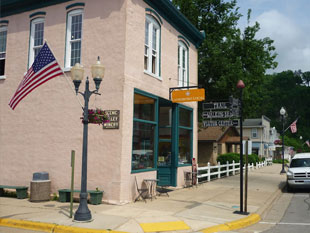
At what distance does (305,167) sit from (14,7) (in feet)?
50.5

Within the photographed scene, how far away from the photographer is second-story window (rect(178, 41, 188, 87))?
51.0ft

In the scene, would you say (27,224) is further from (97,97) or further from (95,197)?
(97,97)

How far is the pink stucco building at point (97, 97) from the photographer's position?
11.0m

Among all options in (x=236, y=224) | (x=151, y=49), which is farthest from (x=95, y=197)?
(x=151, y=49)

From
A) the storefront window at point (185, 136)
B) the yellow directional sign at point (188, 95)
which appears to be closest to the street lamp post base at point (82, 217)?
the yellow directional sign at point (188, 95)

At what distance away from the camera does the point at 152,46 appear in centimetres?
1302

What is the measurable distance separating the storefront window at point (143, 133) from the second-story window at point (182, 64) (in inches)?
132

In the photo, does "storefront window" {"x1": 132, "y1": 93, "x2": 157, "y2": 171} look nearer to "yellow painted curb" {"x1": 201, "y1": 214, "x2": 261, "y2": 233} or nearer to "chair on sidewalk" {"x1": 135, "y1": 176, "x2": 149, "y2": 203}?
"chair on sidewalk" {"x1": 135, "y1": 176, "x2": 149, "y2": 203}

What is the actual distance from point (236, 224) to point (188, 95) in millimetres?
6103

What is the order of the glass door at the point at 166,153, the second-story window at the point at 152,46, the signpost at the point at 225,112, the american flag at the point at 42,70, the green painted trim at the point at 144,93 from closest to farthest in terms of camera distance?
1. the american flag at the point at 42,70
2. the signpost at the point at 225,112
3. the green painted trim at the point at 144,93
4. the second-story window at the point at 152,46
5. the glass door at the point at 166,153

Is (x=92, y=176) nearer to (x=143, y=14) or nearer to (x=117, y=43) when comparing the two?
(x=117, y=43)

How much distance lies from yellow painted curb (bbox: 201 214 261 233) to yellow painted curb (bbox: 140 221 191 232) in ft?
1.86

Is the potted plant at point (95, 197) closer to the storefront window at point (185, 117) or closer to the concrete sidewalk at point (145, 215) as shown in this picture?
the concrete sidewalk at point (145, 215)

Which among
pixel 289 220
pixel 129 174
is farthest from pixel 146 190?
pixel 289 220
